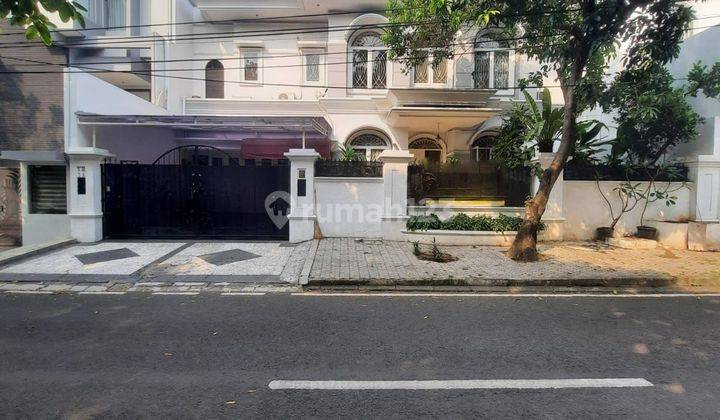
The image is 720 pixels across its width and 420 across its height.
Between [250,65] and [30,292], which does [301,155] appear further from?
[250,65]

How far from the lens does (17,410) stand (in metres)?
3.28

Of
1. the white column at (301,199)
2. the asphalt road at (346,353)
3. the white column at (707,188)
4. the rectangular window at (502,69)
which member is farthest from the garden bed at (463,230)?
the rectangular window at (502,69)

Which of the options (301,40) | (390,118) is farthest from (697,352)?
(301,40)

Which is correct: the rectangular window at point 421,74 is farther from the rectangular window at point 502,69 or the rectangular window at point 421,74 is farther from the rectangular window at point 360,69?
the rectangular window at point 502,69

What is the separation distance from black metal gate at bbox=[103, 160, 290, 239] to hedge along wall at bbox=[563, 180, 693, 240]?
7.40m

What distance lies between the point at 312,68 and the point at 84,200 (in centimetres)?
1006

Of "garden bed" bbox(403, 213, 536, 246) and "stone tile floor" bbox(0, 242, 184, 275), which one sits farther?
"garden bed" bbox(403, 213, 536, 246)

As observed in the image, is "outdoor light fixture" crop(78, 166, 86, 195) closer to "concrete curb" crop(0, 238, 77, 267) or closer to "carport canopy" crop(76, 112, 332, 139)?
"concrete curb" crop(0, 238, 77, 267)

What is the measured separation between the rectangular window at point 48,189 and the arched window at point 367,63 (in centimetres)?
1013

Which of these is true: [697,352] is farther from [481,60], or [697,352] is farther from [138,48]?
[138,48]

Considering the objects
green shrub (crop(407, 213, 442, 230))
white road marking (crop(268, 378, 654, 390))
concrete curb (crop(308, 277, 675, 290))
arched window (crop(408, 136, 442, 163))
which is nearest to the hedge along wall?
green shrub (crop(407, 213, 442, 230))

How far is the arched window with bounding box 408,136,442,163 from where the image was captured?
1669 centimetres

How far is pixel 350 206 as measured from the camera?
11.0 meters

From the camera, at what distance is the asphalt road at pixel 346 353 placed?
338 cm
